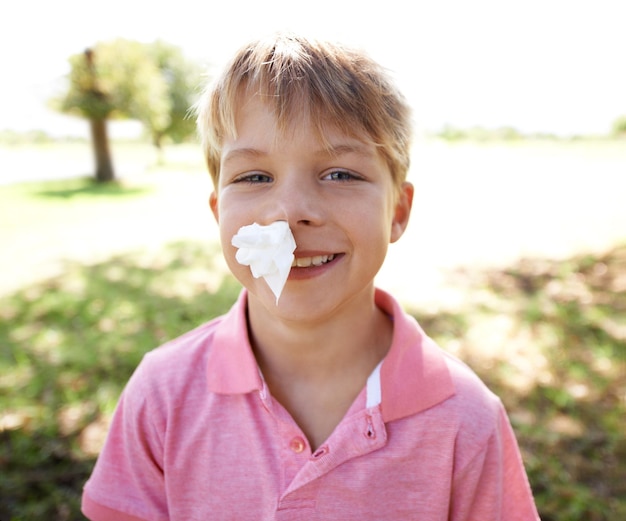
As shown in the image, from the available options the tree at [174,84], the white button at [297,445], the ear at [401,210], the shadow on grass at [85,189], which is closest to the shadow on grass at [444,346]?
the white button at [297,445]

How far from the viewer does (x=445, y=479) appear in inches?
50.7

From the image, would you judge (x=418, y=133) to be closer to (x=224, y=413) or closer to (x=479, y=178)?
(x=224, y=413)

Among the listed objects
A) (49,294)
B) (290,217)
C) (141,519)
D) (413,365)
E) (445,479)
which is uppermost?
(290,217)

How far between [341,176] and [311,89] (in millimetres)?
218

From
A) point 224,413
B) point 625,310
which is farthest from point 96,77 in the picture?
point 224,413

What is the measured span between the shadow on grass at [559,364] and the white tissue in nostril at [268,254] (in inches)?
79.9

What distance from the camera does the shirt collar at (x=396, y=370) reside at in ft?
4.43

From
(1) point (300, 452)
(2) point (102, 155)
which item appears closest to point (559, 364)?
(1) point (300, 452)

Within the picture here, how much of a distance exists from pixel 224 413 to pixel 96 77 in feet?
43.1

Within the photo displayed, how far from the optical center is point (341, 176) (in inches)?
51.6

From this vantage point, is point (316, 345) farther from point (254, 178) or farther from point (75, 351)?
point (75, 351)

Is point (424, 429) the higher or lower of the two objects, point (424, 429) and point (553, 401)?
the higher

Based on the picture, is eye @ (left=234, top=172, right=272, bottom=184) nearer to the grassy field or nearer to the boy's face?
the boy's face

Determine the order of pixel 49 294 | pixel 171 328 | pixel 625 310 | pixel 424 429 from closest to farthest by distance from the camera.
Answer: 1. pixel 424 429
2. pixel 171 328
3. pixel 625 310
4. pixel 49 294
